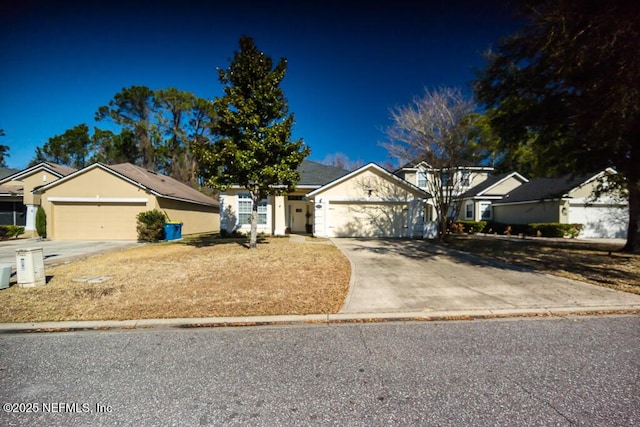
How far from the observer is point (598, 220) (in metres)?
18.6

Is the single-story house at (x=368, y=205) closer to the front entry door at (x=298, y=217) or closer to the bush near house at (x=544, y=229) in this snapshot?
the front entry door at (x=298, y=217)

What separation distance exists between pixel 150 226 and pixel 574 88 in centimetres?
1831

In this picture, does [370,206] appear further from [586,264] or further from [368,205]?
[586,264]

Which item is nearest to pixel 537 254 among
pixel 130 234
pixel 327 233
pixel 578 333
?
pixel 578 333

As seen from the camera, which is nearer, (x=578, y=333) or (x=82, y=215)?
(x=578, y=333)

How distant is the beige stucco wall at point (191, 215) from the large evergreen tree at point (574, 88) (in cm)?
1729

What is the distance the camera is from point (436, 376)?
9.56 feet

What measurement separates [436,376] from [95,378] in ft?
11.4

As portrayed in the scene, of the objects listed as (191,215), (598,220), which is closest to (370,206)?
(191,215)

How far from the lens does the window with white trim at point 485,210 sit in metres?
24.7

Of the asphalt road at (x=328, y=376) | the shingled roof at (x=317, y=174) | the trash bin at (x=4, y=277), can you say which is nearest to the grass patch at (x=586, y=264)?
the asphalt road at (x=328, y=376)

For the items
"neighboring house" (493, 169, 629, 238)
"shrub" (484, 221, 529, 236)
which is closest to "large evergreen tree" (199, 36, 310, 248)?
"neighboring house" (493, 169, 629, 238)

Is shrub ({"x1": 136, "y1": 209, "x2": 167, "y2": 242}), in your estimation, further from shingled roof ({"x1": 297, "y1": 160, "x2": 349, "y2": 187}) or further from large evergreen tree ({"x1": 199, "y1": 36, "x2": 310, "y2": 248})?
shingled roof ({"x1": 297, "y1": 160, "x2": 349, "y2": 187})

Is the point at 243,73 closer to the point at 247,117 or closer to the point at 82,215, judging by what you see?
the point at 247,117
